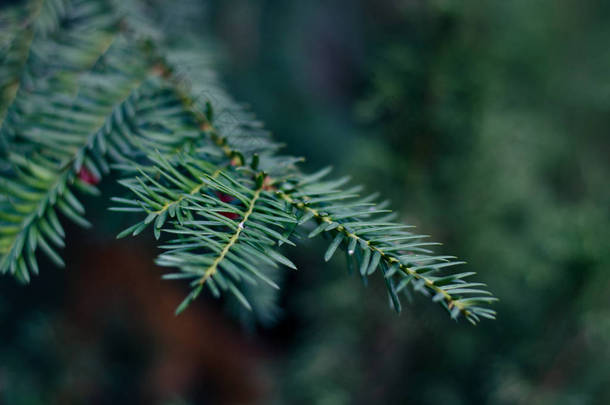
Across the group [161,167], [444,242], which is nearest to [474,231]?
[444,242]

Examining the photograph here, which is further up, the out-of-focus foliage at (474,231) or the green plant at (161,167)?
the out-of-focus foliage at (474,231)

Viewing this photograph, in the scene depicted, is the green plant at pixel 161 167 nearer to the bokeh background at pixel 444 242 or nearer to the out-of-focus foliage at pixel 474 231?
the bokeh background at pixel 444 242

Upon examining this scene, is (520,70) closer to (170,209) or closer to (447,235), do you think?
(447,235)

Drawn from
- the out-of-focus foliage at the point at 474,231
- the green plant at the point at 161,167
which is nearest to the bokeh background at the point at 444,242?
the out-of-focus foliage at the point at 474,231

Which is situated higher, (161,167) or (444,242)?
(444,242)

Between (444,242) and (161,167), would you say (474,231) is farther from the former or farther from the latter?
(161,167)

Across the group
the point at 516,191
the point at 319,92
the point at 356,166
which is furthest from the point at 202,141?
the point at 319,92

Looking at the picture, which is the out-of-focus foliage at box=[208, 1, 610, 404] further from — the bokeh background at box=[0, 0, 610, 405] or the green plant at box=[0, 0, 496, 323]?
the green plant at box=[0, 0, 496, 323]
